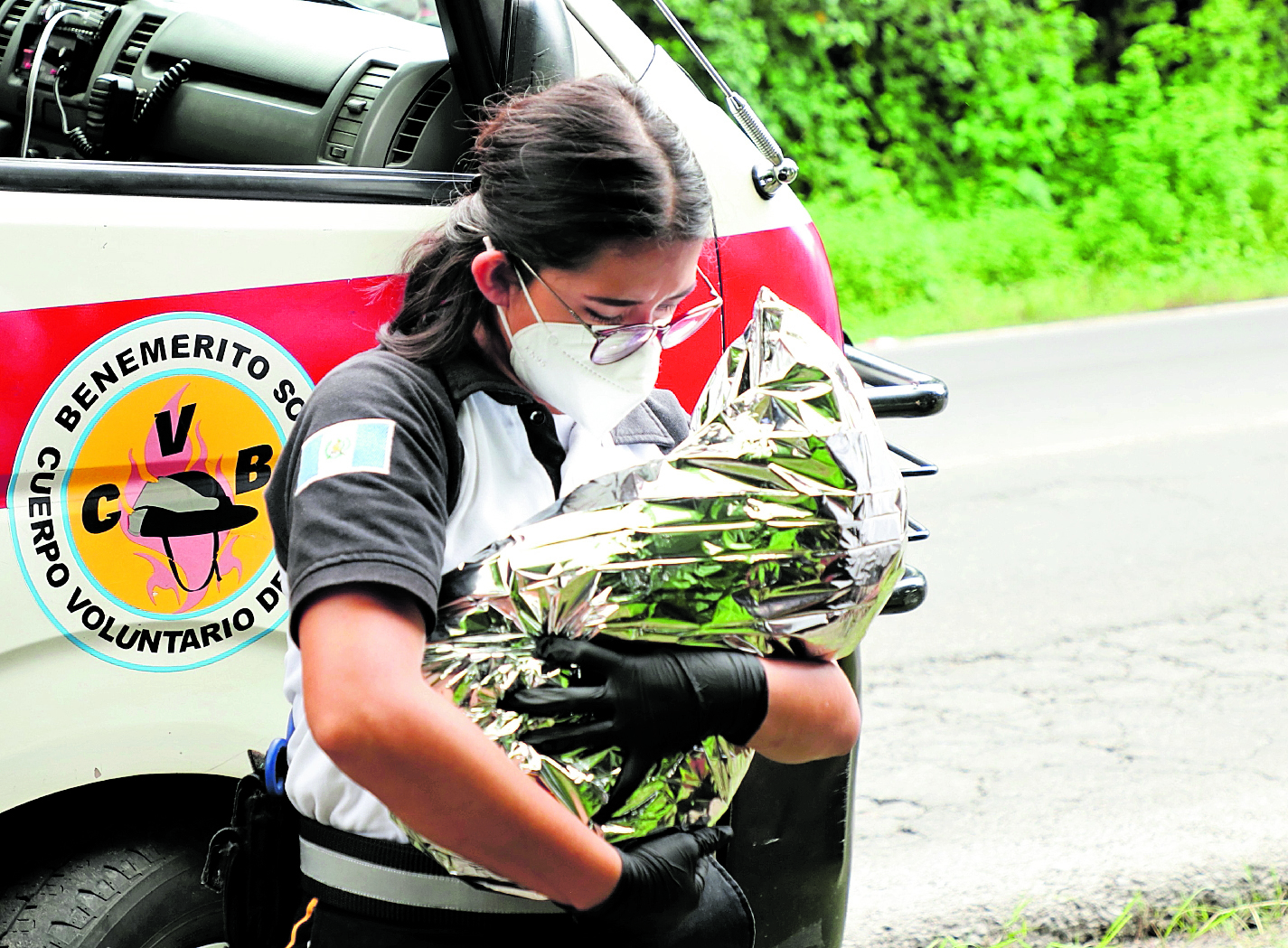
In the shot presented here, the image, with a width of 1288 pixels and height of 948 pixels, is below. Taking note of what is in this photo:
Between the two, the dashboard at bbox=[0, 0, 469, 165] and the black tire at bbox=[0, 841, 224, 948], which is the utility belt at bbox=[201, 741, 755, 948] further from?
the dashboard at bbox=[0, 0, 469, 165]

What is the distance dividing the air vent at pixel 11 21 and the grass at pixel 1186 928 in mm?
2758

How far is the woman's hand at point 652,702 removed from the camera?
50.9 inches

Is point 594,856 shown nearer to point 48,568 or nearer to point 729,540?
point 729,540

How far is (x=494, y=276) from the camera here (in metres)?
1.46

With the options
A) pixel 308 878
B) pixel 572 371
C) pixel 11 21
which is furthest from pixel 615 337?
pixel 11 21

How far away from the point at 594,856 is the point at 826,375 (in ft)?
1.69

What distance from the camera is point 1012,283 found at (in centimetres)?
1226

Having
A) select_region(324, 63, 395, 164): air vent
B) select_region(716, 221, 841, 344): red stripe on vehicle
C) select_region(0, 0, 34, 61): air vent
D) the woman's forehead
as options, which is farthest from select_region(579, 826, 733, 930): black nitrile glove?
select_region(0, 0, 34, 61): air vent

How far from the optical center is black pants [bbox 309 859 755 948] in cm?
139

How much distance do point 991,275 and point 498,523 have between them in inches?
458

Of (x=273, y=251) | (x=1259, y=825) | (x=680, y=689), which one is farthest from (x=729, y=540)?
(x=1259, y=825)

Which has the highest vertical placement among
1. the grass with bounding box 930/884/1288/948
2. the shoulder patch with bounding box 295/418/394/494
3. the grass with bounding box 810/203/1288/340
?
the shoulder patch with bounding box 295/418/394/494

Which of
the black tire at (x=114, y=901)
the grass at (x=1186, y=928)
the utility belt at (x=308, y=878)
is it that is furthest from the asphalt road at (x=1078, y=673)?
the utility belt at (x=308, y=878)

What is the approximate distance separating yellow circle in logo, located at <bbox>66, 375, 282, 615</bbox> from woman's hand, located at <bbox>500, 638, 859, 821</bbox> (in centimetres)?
61
